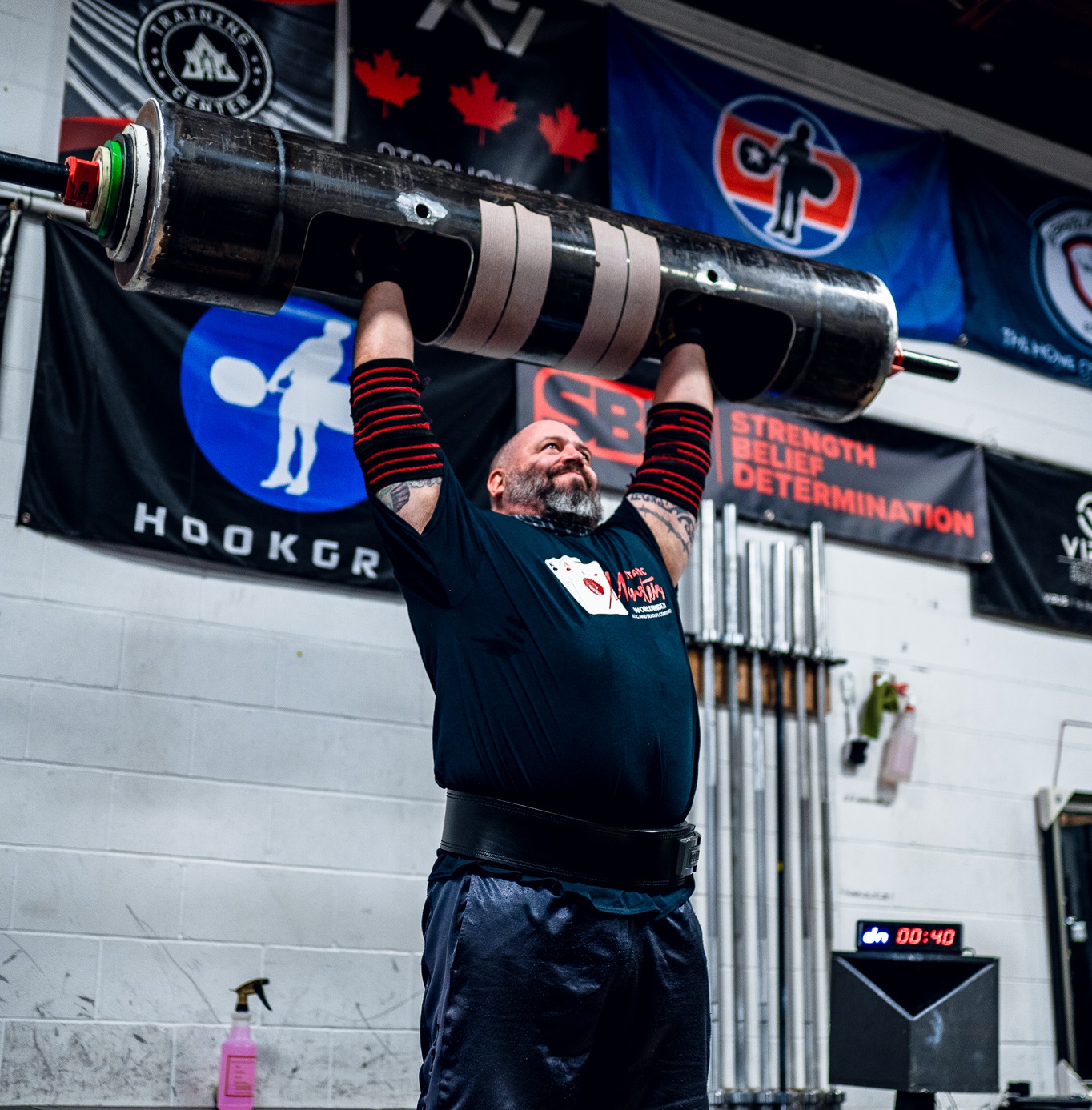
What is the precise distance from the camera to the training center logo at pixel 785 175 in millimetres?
4391

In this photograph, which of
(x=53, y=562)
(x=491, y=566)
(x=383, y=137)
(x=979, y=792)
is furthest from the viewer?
(x=979, y=792)

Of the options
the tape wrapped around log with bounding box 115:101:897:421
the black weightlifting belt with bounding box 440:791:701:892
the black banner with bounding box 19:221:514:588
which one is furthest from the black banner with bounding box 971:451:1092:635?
the black weightlifting belt with bounding box 440:791:701:892

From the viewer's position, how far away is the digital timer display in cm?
309

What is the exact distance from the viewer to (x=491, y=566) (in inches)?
70.1

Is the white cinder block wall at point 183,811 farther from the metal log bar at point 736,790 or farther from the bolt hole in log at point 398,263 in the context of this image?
the bolt hole in log at point 398,263

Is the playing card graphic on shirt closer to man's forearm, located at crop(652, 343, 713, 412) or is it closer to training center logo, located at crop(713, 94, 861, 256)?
man's forearm, located at crop(652, 343, 713, 412)

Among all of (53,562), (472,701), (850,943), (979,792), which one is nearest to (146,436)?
(53,562)

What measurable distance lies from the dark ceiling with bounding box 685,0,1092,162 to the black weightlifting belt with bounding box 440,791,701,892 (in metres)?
3.61

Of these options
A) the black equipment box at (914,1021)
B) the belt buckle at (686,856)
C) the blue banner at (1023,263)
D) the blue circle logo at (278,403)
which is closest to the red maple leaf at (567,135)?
the blue circle logo at (278,403)

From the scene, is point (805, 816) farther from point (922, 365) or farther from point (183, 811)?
point (922, 365)

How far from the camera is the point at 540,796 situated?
1655 millimetres

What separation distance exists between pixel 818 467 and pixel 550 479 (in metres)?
2.45

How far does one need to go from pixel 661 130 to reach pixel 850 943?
2.59 meters

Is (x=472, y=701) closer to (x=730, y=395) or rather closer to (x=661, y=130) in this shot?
(x=730, y=395)
